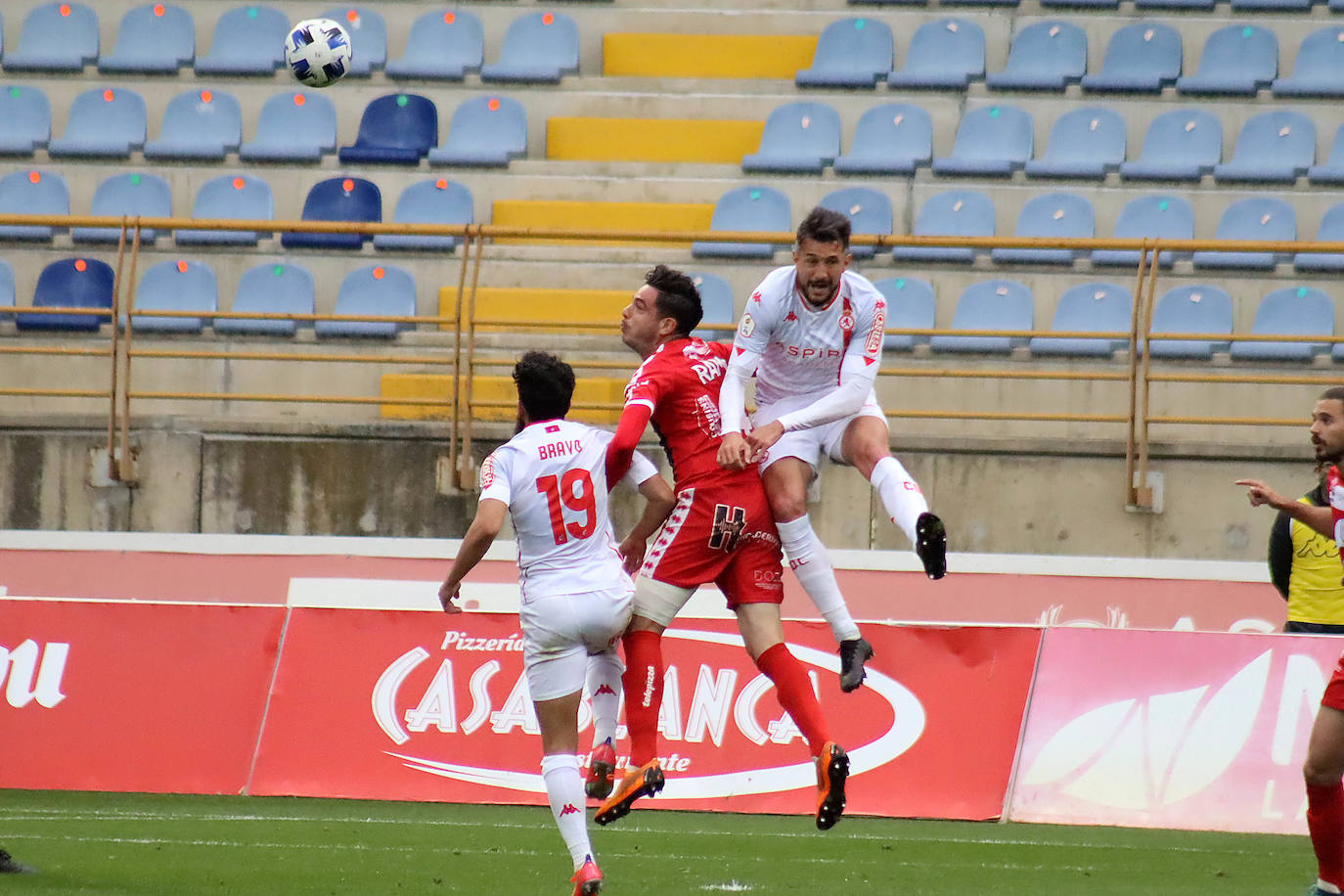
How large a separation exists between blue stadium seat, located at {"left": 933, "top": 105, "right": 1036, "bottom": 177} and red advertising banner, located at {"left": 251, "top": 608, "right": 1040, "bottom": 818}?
22.4 feet

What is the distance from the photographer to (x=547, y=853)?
7.93m

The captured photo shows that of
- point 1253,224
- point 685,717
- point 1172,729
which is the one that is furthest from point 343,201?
point 1172,729

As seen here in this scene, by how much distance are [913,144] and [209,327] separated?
6.41 m

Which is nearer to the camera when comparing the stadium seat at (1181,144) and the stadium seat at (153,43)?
the stadium seat at (1181,144)

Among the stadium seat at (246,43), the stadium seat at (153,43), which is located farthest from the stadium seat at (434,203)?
the stadium seat at (153,43)

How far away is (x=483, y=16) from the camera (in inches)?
689

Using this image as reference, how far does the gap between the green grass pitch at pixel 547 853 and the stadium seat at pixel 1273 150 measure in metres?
7.78

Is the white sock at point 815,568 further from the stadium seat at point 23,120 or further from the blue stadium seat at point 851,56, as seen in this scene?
the stadium seat at point 23,120

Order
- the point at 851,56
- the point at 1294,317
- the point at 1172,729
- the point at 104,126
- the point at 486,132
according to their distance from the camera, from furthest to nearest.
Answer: the point at 851,56 → the point at 104,126 → the point at 486,132 → the point at 1294,317 → the point at 1172,729

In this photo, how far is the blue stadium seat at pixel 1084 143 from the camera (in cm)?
1510

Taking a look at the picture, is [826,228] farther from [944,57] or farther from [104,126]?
[104,126]

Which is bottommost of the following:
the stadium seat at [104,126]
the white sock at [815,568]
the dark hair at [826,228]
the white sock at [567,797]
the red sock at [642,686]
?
the white sock at [567,797]

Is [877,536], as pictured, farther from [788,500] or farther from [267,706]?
[788,500]

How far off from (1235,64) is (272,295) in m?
9.03
